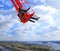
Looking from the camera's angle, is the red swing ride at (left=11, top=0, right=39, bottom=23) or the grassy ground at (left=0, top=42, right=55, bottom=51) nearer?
the red swing ride at (left=11, top=0, right=39, bottom=23)

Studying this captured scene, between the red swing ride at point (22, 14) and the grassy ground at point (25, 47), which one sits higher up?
the red swing ride at point (22, 14)

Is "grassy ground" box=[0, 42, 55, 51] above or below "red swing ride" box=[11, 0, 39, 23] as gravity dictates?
below

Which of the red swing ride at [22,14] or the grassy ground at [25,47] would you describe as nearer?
the red swing ride at [22,14]

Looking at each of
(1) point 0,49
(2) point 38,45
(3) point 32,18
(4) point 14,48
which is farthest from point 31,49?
(3) point 32,18

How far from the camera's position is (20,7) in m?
7.99

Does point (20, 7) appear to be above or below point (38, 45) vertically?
above

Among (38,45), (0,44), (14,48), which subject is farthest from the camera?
(0,44)

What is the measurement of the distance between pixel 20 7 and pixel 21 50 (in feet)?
18.4

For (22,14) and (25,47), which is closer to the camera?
(22,14)

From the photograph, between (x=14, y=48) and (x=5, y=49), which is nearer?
(x=14, y=48)

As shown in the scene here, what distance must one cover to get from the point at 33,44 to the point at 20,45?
0.88 meters

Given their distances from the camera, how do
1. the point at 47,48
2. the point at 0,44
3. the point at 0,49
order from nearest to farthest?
the point at 47,48 < the point at 0,49 < the point at 0,44

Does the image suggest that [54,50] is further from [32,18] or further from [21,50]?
[32,18]

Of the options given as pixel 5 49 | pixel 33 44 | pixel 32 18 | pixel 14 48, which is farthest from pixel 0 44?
pixel 32 18
